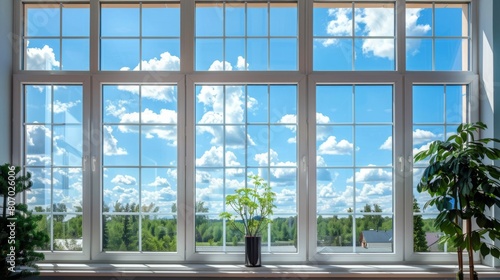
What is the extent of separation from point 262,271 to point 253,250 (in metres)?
0.19

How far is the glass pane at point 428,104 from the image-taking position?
4750 mm

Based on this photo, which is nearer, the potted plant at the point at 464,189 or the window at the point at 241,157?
the potted plant at the point at 464,189

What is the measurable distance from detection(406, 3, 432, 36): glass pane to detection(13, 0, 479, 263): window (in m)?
0.10

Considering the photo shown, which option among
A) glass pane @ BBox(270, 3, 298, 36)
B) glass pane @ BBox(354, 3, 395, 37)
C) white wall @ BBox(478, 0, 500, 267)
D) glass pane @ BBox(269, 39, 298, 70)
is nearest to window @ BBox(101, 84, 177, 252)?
glass pane @ BBox(269, 39, 298, 70)

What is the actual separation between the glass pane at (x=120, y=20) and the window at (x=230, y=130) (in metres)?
0.08

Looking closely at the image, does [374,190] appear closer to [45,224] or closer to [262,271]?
[262,271]

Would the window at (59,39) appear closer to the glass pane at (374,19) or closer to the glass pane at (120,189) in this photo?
the glass pane at (120,189)

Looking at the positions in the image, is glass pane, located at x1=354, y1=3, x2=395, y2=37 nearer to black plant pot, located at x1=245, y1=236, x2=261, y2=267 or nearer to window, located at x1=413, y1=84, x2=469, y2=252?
window, located at x1=413, y1=84, x2=469, y2=252

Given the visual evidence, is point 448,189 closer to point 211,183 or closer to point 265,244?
point 265,244

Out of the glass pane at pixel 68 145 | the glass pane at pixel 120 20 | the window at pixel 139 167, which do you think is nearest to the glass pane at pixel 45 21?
the glass pane at pixel 120 20

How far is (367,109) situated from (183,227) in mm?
1827

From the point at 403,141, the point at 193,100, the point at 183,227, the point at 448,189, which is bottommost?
the point at 183,227

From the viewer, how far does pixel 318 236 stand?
4.70m

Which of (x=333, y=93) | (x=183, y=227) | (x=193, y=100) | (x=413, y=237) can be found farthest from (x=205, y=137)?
(x=413, y=237)
